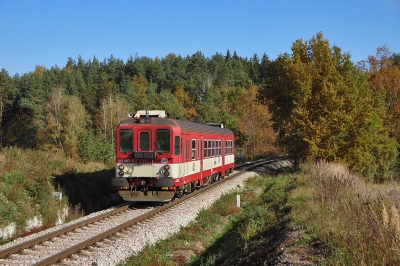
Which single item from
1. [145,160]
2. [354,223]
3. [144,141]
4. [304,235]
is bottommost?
[304,235]

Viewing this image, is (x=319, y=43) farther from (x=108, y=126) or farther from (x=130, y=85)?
(x=130, y=85)

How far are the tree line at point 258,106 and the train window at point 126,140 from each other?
8.80 metres

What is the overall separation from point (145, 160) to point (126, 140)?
40.3 inches

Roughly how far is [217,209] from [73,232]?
544cm

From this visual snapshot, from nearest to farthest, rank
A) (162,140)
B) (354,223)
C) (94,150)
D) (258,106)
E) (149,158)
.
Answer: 1. (354,223)
2. (149,158)
3. (162,140)
4. (94,150)
5. (258,106)

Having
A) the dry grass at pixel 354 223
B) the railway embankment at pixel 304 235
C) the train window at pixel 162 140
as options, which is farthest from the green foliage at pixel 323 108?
the dry grass at pixel 354 223

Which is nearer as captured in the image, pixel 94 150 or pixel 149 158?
pixel 149 158

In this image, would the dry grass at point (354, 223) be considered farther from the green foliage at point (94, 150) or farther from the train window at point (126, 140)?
the green foliage at point (94, 150)

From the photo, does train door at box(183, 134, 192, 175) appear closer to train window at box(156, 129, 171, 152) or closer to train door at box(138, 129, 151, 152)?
train window at box(156, 129, 171, 152)

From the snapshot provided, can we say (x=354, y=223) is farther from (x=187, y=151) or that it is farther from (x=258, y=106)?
(x=258, y=106)

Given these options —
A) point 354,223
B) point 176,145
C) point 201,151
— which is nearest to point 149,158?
point 176,145

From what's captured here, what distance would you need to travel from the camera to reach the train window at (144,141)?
1489 cm

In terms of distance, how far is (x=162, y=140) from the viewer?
48.6 feet

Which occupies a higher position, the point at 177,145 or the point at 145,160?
the point at 177,145
